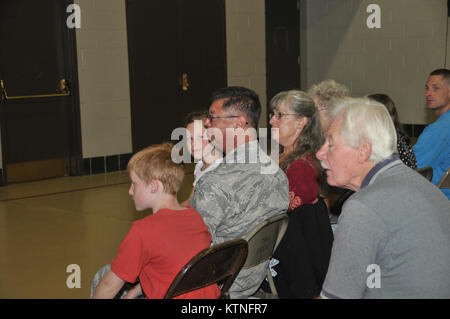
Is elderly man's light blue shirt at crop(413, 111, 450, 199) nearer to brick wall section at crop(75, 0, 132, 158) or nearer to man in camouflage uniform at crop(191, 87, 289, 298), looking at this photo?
man in camouflage uniform at crop(191, 87, 289, 298)

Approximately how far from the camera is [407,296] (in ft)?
4.83

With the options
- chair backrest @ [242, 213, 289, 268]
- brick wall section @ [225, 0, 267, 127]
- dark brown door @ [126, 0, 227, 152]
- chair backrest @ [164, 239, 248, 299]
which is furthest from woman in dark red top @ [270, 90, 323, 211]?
brick wall section @ [225, 0, 267, 127]

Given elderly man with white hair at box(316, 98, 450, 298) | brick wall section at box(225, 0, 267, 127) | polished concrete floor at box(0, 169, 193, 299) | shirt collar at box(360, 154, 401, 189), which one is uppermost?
brick wall section at box(225, 0, 267, 127)

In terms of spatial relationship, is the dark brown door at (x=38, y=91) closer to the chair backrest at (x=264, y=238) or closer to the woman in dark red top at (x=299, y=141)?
the woman in dark red top at (x=299, y=141)

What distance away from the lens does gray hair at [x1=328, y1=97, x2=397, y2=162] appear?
1564mm

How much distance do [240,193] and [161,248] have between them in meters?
0.43

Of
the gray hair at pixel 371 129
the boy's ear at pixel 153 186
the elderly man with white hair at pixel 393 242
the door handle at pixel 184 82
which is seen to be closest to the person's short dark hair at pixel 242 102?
the boy's ear at pixel 153 186

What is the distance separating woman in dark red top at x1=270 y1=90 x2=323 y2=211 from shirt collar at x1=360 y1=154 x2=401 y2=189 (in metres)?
0.92

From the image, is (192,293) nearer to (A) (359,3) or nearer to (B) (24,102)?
(B) (24,102)

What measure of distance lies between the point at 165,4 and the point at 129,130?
165 cm

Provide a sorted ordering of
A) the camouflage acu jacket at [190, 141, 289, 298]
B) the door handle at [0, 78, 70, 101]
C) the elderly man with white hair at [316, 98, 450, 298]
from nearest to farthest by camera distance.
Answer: the elderly man with white hair at [316, 98, 450, 298] < the camouflage acu jacket at [190, 141, 289, 298] < the door handle at [0, 78, 70, 101]

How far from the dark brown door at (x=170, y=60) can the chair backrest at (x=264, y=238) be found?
17.7 feet

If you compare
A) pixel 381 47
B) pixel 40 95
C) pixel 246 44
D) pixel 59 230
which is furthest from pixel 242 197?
pixel 381 47

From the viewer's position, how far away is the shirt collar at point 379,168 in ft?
5.12
